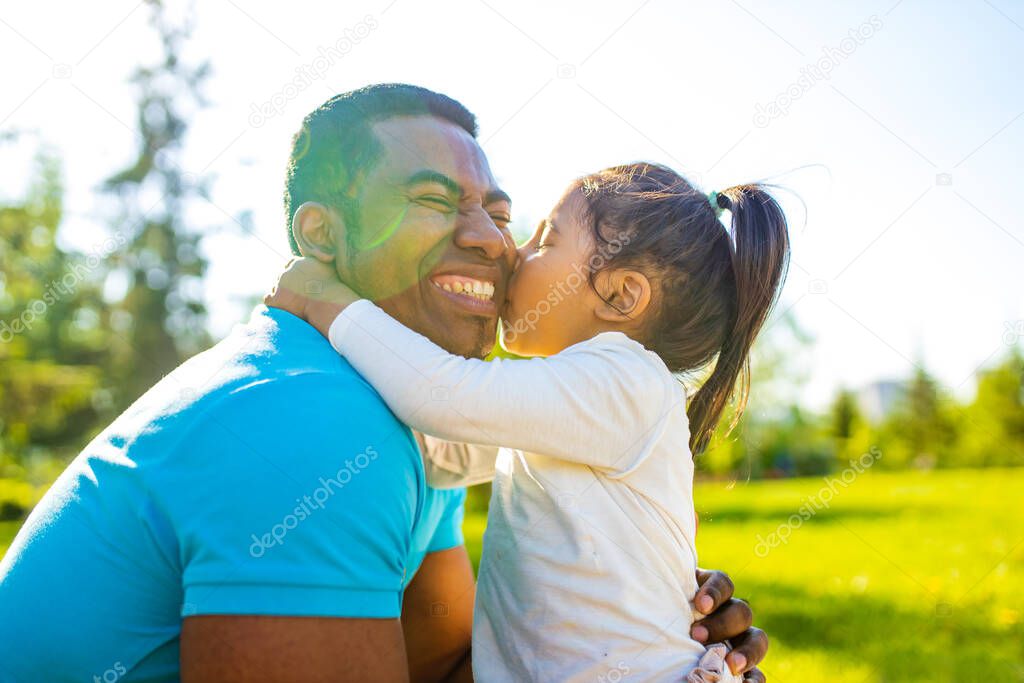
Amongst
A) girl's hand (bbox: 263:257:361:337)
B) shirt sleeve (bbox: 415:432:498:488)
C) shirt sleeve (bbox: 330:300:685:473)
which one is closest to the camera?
shirt sleeve (bbox: 330:300:685:473)

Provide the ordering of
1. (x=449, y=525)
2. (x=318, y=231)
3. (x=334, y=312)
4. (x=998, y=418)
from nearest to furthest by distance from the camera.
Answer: (x=334, y=312) < (x=318, y=231) < (x=449, y=525) < (x=998, y=418)

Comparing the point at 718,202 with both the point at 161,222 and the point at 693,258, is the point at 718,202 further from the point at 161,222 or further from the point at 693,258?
the point at 161,222

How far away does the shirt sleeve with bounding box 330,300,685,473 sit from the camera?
2205 millimetres

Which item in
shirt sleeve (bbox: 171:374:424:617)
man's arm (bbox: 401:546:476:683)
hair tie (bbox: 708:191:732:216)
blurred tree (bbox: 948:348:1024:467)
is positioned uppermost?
blurred tree (bbox: 948:348:1024:467)

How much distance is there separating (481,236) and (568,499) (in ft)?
3.00

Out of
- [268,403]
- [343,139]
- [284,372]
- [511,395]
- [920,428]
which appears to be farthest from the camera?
[920,428]

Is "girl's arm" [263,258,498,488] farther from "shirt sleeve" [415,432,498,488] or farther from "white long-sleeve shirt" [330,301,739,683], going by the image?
"white long-sleeve shirt" [330,301,739,683]

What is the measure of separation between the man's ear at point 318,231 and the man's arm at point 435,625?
1.13 metres

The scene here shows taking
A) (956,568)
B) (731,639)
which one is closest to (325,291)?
(731,639)

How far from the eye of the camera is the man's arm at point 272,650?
169cm

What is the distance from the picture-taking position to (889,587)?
8000 mm

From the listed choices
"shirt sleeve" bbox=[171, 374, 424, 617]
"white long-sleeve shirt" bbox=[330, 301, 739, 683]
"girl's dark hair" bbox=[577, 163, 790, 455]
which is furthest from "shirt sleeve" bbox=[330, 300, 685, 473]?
"girl's dark hair" bbox=[577, 163, 790, 455]

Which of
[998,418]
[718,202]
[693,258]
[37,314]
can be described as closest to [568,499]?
[693,258]

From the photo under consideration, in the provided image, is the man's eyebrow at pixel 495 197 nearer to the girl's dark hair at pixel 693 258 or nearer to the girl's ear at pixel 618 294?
the girl's dark hair at pixel 693 258
